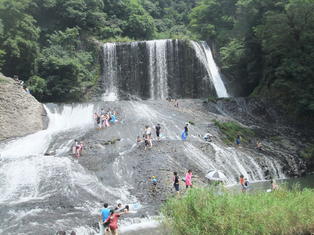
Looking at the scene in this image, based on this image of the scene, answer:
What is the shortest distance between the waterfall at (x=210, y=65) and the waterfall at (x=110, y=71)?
8180 mm

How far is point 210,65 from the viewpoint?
37.4m

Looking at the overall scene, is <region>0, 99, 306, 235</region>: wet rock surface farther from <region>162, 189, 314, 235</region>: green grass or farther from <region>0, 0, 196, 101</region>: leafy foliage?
<region>0, 0, 196, 101</region>: leafy foliage

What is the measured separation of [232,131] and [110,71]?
55.5 feet

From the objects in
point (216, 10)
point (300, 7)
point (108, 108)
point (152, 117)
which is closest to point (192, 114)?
point (152, 117)

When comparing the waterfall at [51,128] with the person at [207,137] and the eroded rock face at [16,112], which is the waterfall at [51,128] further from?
the person at [207,137]

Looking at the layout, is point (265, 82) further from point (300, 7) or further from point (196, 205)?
point (196, 205)

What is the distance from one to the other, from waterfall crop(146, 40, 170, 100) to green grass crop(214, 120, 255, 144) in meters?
11.3

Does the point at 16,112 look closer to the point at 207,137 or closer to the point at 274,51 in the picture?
the point at 207,137

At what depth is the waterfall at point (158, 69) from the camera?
35.5 meters

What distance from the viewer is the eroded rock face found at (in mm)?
23216

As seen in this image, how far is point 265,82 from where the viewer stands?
33312 millimetres

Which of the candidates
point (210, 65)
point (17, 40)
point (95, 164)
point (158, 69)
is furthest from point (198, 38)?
point (95, 164)

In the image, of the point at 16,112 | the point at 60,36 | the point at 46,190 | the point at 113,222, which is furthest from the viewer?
the point at 60,36

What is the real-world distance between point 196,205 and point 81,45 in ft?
104
